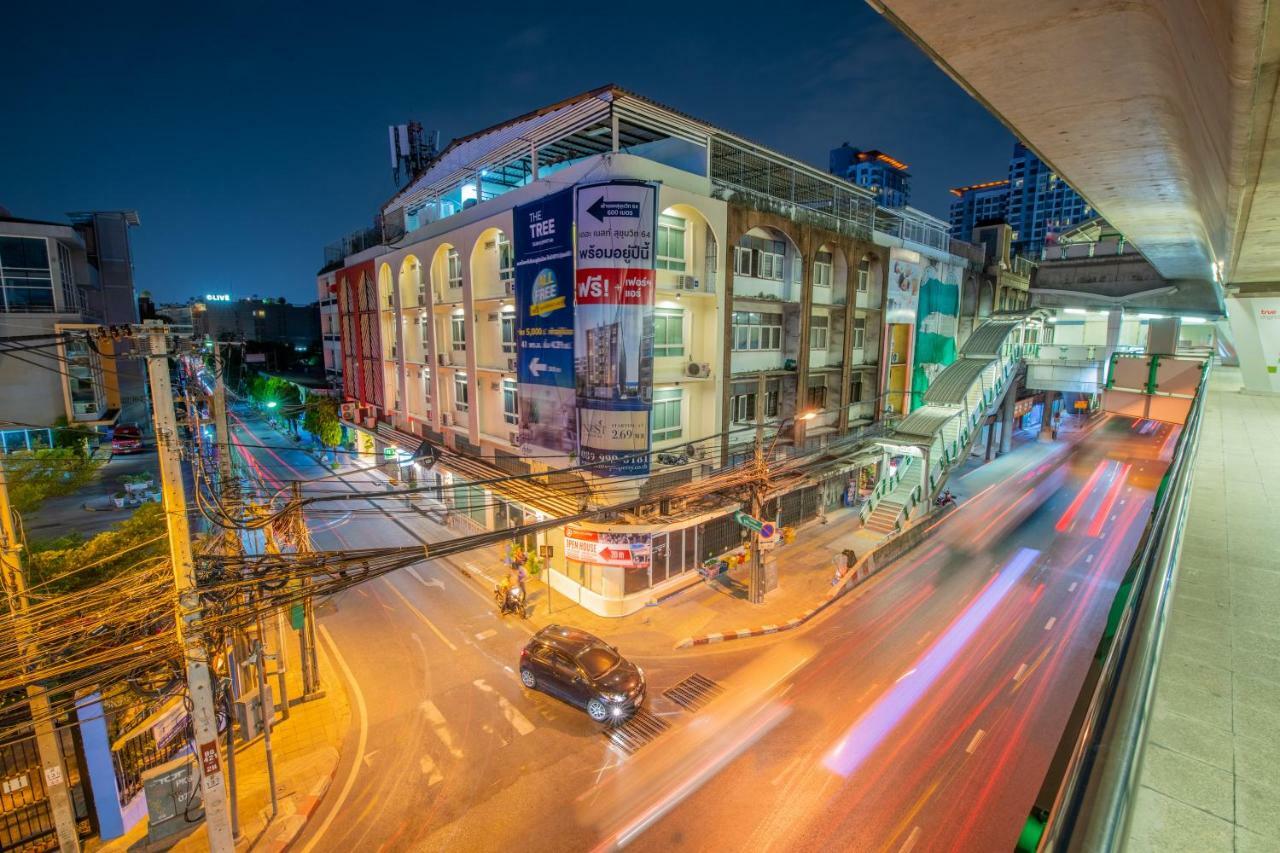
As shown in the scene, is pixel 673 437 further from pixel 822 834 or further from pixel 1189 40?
pixel 1189 40

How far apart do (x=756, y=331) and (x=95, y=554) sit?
19405 mm

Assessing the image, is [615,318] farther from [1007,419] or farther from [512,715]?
[1007,419]

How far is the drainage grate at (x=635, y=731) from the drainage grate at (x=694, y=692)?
0.83 m

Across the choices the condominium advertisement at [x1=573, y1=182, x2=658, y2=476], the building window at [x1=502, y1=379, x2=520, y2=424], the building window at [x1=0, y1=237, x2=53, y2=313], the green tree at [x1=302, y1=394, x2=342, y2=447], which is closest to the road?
the building window at [x1=502, y1=379, x2=520, y2=424]

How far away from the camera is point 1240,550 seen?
4898 mm

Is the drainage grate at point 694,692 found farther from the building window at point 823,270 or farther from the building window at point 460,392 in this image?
the building window at point 823,270

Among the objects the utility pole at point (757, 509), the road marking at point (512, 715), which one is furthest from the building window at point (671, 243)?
the road marking at point (512, 715)

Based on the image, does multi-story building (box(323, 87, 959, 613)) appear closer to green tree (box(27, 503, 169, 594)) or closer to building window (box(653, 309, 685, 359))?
building window (box(653, 309, 685, 359))

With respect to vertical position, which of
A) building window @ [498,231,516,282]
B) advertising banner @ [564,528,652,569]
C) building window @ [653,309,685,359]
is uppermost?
building window @ [498,231,516,282]

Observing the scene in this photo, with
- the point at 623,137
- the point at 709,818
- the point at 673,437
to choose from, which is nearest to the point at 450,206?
the point at 623,137

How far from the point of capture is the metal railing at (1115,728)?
4.81 feet

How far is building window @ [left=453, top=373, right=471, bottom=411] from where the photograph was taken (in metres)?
24.3

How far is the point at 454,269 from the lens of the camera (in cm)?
2355

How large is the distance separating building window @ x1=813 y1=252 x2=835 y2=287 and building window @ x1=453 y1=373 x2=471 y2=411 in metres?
15.7
